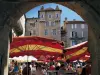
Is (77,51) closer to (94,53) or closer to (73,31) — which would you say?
(94,53)

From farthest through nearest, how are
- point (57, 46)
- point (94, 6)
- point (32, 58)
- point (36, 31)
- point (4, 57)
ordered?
point (36, 31), point (32, 58), point (57, 46), point (4, 57), point (94, 6)

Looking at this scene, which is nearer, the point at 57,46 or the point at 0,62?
the point at 0,62

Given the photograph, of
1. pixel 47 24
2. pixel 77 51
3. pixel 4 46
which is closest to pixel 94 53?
pixel 4 46

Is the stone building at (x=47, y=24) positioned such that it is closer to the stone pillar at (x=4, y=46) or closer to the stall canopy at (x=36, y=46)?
the stall canopy at (x=36, y=46)

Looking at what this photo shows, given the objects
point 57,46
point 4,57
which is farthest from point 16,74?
point 4,57

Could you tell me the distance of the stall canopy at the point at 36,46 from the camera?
44.8 feet

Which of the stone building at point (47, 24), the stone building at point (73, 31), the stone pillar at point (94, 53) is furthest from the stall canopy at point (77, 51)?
the stone building at point (73, 31)

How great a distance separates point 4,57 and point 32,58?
13.5m

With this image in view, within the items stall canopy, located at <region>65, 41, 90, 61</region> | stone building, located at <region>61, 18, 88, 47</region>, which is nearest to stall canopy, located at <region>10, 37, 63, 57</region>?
stall canopy, located at <region>65, 41, 90, 61</region>

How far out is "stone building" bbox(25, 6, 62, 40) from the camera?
10225cm

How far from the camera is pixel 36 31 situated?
10225cm

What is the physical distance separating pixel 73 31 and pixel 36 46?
9819cm

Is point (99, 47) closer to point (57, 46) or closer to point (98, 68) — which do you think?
point (98, 68)

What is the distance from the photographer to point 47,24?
343ft
